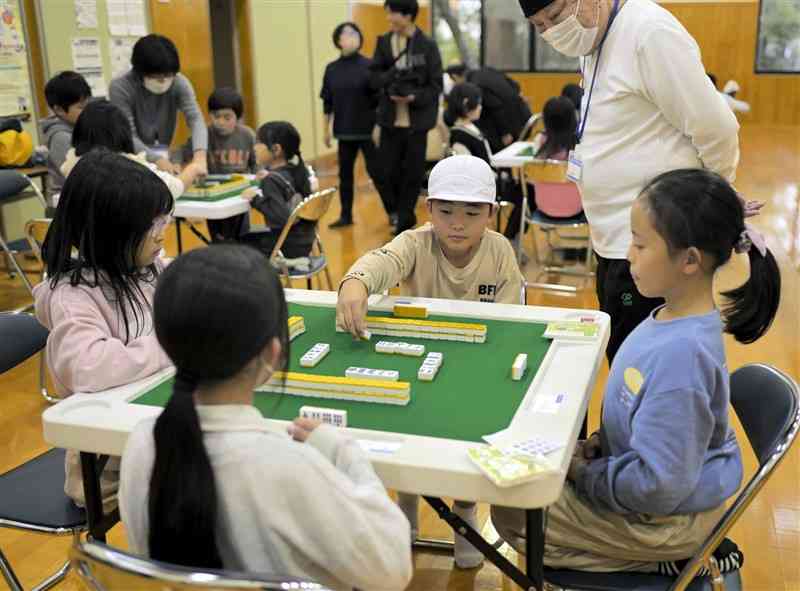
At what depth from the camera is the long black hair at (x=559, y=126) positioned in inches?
197

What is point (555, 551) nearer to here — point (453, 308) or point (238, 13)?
point (453, 308)

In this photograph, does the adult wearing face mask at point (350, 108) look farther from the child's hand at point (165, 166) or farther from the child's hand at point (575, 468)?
the child's hand at point (575, 468)

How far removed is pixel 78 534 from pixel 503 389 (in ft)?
3.15

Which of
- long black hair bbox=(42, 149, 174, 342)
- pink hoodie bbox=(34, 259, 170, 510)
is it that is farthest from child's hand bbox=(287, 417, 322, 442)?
long black hair bbox=(42, 149, 174, 342)

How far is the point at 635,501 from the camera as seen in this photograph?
147 centimetres

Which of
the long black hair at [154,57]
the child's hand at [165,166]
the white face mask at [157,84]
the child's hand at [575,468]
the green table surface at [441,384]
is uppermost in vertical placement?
the long black hair at [154,57]

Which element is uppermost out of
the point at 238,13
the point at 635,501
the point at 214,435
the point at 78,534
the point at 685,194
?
the point at 238,13

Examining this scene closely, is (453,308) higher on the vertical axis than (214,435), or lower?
lower

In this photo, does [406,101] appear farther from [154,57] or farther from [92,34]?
[92,34]

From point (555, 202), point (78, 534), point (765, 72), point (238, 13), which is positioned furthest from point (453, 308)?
point (765, 72)

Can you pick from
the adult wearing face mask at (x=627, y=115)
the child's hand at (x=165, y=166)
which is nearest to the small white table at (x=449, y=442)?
the adult wearing face mask at (x=627, y=115)

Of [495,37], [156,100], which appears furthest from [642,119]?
[495,37]

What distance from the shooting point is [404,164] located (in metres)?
A: 6.45

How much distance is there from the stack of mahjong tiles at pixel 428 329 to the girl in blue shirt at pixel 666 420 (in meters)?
0.33
